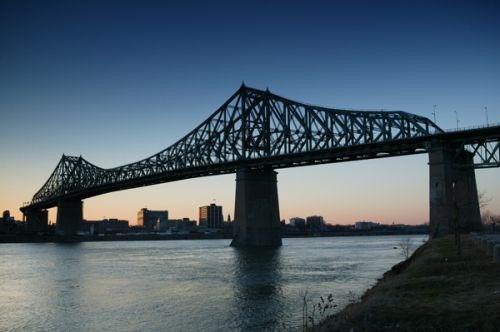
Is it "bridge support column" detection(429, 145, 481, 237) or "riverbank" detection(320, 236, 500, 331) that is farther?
"bridge support column" detection(429, 145, 481, 237)

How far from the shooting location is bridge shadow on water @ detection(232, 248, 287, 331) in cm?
2073

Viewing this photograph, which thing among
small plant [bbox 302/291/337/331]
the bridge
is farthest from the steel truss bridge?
small plant [bbox 302/291/337/331]

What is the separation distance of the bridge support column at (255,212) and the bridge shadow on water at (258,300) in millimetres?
42415

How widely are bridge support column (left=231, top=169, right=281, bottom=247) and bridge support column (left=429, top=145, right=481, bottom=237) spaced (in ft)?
101

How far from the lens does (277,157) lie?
9012cm

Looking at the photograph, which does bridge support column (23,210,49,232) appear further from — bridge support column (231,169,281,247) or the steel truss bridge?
bridge support column (231,169,281,247)

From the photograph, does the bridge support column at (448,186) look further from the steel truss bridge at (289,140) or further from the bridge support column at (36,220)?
the bridge support column at (36,220)

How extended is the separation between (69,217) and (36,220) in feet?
137

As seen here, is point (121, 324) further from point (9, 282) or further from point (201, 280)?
point (9, 282)

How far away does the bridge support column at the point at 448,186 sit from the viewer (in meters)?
60.8

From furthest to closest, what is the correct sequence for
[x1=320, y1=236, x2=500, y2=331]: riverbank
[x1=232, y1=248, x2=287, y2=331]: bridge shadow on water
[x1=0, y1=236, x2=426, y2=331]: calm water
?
[x1=0, y1=236, x2=426, y2=331]: calm water, [x1=232, y1=248, x2=287, y2=331]: bridge shadow on water, [x1=320, y1=236, x2=500, y2=331]: riverbank

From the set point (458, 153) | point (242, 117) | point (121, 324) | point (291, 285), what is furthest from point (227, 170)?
point (121, 324)

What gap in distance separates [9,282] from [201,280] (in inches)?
602

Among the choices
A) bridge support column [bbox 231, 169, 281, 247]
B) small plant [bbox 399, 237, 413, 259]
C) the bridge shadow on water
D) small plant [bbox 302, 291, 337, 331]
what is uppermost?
bridge support column [bbox 231, 169, 281, 247]
